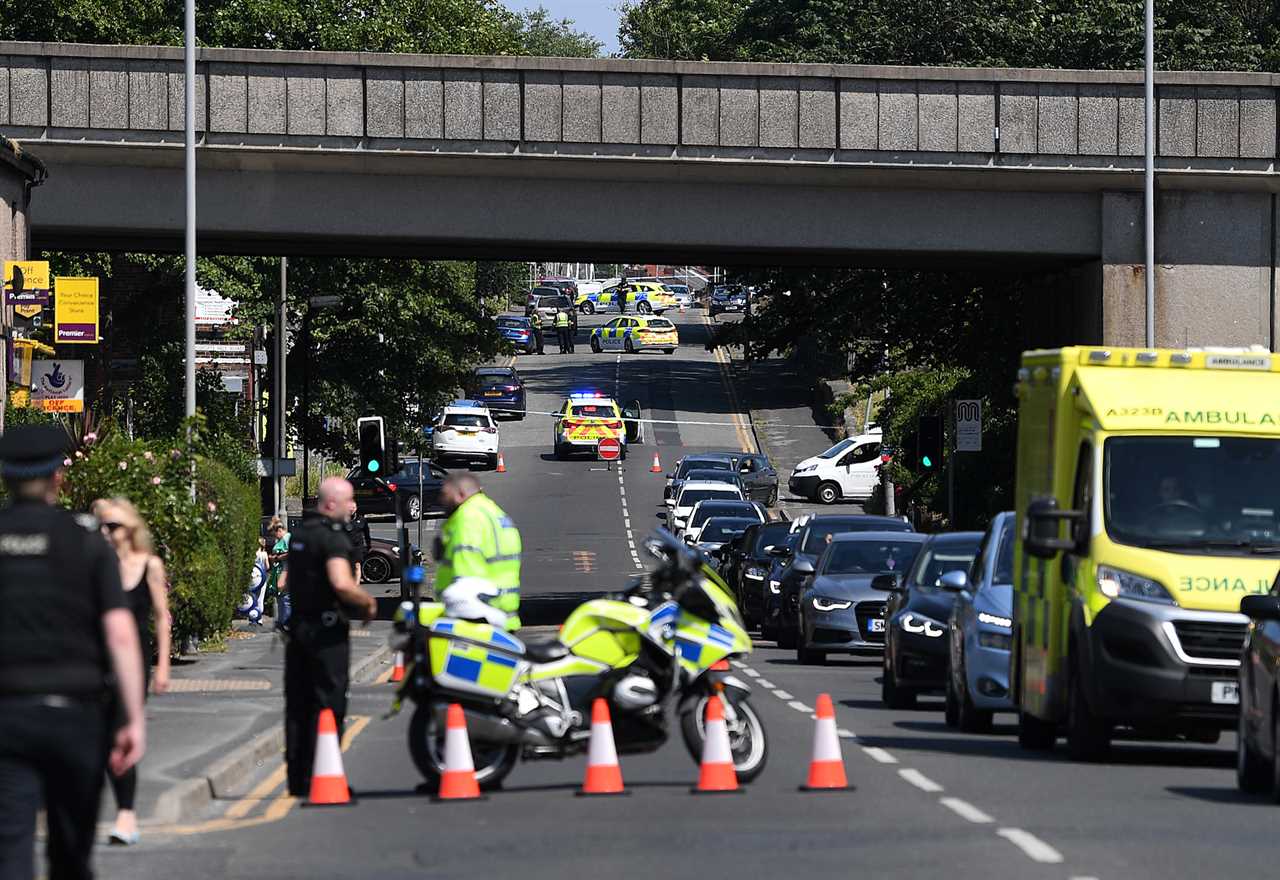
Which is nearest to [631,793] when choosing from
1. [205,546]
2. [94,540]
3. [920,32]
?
[94,540]

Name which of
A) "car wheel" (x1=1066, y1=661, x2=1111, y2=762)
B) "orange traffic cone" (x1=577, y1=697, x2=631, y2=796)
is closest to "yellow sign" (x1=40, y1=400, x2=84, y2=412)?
"car wheel" (x1=1066, y1=661, x2=1111, y2=762)

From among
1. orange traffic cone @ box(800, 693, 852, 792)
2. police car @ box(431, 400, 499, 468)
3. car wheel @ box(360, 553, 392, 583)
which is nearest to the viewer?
orange traffic cone @ box(800, 693, 852, 792)

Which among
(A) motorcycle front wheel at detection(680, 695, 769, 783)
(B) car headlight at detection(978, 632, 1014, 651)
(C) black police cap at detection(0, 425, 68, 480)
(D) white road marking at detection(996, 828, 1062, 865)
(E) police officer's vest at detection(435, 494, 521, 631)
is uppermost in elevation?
(C) black police cap at detection(0, 425, 68, 480)

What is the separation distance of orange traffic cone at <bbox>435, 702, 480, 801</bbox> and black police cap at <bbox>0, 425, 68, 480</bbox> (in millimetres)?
5852

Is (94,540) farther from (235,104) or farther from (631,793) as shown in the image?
(235,104)

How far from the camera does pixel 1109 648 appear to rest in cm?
1562

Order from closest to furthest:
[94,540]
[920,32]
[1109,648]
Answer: [94,540], [1109,648], [920,32]

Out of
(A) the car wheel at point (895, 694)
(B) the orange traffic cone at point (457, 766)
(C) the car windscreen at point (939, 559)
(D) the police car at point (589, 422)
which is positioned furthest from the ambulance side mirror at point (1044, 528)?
(D) the police car at point (589, 422)

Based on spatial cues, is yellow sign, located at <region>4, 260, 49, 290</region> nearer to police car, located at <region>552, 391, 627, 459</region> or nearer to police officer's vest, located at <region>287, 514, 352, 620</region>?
police officer's vest, located at <region>287, 514, 352, 620</region>

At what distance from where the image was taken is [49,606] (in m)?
7.70

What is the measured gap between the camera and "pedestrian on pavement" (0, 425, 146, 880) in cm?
752

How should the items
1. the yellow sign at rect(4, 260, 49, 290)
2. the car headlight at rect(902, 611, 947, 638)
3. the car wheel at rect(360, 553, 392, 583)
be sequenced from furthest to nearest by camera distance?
the car wheel at rect(360, 553, 392, 583) → the yellow sign at rect(4, 260, 49, 290) → the car headlight at rect(902, 611, 947, 638)

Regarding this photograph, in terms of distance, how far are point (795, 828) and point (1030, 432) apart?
6.15 meters

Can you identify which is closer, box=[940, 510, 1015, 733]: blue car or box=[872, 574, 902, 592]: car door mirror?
box=[940, 510, 1015, 733]: blue car
